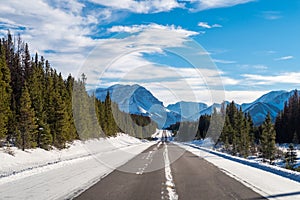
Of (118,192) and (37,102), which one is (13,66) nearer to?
(37,102)

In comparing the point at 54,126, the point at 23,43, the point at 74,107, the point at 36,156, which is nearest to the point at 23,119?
the point at 36,156

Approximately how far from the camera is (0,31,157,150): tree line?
35.7 meters

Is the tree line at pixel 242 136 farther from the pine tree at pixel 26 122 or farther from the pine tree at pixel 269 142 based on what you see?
the pine tree at pixel 26 122

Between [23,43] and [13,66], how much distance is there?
11808 mm

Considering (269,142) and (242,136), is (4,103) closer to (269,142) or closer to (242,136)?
(269,142)

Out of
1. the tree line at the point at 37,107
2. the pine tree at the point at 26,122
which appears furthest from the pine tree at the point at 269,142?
the pine tree at the point at 26,122

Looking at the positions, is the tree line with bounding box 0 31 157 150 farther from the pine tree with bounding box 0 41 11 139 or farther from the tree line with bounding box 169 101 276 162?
the tree line with bounding box 169 101 276 162

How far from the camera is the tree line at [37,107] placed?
35656mm

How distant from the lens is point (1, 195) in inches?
420

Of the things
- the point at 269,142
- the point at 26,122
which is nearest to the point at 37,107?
the point at 26,122

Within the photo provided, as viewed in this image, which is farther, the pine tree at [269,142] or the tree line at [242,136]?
the tree line at [242,136]

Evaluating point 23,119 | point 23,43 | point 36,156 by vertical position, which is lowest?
point 36,156

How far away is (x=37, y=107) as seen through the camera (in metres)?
40.5

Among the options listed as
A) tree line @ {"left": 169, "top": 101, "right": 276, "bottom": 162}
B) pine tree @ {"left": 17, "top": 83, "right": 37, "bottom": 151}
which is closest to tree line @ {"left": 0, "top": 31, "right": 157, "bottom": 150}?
pine tree @ {"left": 17, "top": 83, "right": 37, "bottom": 151}
